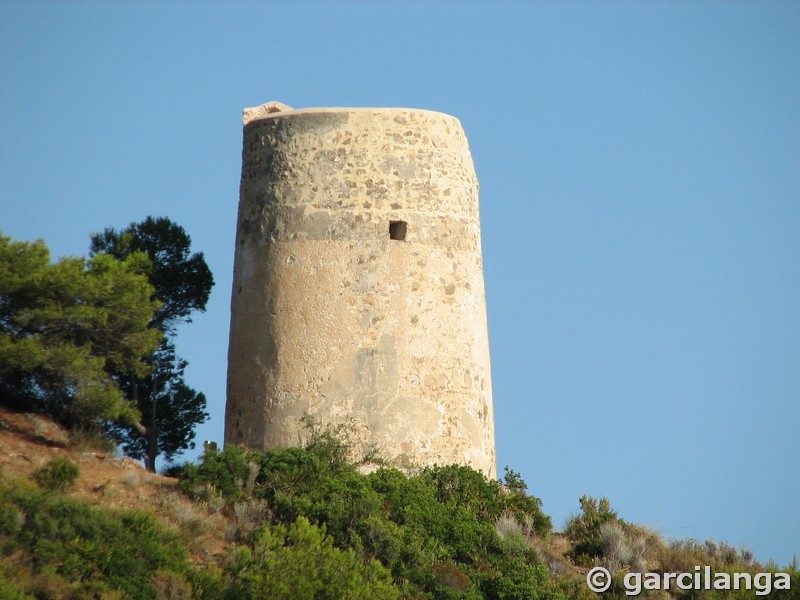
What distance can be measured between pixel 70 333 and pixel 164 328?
2851 millimetres

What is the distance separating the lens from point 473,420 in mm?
22078

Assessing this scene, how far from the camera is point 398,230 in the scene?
22078 mm

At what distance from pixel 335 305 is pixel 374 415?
1.48 meters

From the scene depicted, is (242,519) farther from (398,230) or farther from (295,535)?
(398,230)

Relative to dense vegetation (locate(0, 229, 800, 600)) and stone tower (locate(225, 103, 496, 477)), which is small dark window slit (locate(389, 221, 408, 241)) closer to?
stone tower (locate(225, 103, 496, 477))

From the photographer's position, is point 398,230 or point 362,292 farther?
point 398,230

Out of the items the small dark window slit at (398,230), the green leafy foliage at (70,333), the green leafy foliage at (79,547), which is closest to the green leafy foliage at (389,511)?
the green leafy foliage at (79,547)

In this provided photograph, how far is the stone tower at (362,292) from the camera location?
2150cm

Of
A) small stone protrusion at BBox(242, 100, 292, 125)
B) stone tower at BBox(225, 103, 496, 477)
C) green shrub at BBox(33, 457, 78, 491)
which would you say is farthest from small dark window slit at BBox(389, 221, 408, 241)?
green shrub at BBox(33, 457, 78, 491)

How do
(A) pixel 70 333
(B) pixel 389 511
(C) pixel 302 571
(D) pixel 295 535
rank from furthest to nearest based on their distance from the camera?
(A) pixel 70 333, (B) pixel 389 511, (D) pixel 295 535, (C) pixel 302 571

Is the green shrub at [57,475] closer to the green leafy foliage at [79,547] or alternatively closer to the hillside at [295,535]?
the hillside at [295,535]

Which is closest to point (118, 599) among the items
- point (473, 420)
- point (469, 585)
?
point (469, 585)

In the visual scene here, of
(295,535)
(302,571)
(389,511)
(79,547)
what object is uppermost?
(389,511)

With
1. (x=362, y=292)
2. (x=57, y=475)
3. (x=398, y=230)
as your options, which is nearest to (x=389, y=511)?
(x=362, y=292)
